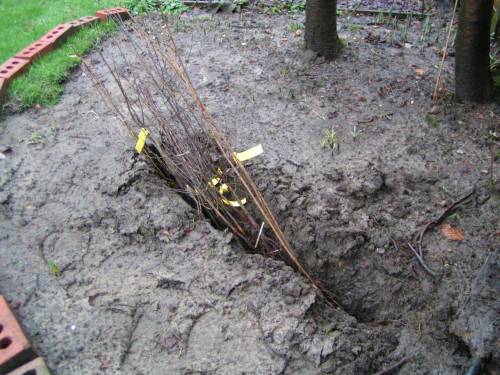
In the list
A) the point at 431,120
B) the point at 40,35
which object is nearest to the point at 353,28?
the point at 431,120

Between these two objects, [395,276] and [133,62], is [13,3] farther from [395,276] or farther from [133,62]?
[395,276]

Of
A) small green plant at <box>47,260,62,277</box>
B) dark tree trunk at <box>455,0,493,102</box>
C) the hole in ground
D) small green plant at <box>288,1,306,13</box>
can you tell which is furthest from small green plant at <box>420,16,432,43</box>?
the hole in ground

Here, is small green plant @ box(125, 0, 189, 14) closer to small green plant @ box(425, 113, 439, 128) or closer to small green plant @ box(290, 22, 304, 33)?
small green plant @ box(290, 22, 304, 33)

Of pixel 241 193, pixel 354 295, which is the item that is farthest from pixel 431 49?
pixel 354 295

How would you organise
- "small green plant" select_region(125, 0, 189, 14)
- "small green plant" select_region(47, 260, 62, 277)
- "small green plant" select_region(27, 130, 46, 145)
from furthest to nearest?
"small green plant" select_region(125, 0, 189, 14) → "small green plant" select_region(27, 130, 46, 145) → "small green plant" select_region(47, 260, 62, 277)

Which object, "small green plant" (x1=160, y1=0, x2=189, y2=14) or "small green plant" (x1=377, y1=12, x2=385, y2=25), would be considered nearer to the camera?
"small green plant" (x1=377, y1=12, x2=385, y2=25)
